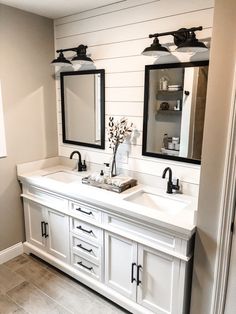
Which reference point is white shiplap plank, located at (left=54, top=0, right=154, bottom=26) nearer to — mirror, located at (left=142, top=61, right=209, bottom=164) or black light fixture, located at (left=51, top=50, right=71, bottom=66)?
black light fixture, located at (left=51, top=50, right=71, bottom=66)

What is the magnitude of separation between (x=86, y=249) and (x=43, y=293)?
540mm

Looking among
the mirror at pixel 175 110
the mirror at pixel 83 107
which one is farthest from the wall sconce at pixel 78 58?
the mirror at pixel 175 110

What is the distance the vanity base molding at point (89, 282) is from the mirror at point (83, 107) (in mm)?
1209

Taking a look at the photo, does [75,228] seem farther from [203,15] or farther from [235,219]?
[203,15]

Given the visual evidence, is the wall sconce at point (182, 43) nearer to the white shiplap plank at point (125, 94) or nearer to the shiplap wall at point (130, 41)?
the shiplap wall at point (130, 41)

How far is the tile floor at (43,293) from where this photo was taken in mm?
2070

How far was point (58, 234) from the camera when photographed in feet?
8.04

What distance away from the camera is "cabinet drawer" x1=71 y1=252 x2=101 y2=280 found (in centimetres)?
220

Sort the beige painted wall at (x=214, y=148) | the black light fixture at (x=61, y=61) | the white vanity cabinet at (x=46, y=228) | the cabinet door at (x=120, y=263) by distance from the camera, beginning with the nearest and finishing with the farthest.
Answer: the beige painted wall at (x=214, y=148), the cabinet door at (x=120, y=263), the white vanity cabinet at (x=46, y=228), the black light fixture at (x=61, y=61)

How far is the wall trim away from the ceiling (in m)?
1.61

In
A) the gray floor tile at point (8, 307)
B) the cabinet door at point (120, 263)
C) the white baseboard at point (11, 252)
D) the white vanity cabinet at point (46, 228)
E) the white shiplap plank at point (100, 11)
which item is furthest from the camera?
the white baseboard at point (11, 252)

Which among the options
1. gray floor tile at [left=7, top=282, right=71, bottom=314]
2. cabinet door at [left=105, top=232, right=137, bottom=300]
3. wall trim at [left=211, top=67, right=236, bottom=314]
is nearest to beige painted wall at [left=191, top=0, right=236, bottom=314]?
wall trim at [left=211, top=67, right=236, bottom=314]

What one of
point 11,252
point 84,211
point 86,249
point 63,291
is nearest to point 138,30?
point 84,211

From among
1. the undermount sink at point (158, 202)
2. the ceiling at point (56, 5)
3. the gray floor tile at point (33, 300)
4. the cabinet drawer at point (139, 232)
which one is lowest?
the gray floor tile at point (33, 300)
